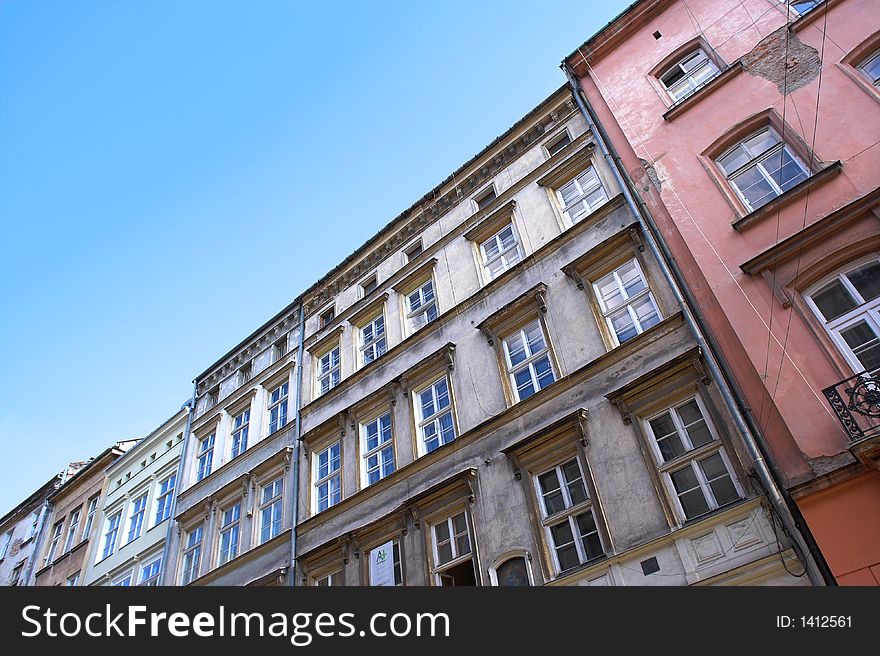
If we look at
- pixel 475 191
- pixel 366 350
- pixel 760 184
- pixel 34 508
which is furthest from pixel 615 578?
pixel 34 508

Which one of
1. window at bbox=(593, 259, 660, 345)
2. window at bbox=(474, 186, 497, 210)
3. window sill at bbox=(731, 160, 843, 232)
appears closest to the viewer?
window sill at bbox=(731, 160, 843, 232)

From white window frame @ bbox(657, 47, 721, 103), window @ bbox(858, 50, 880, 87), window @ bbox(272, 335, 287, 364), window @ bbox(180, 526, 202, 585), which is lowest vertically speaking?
window @ bbox(180, 526, 202, 585)

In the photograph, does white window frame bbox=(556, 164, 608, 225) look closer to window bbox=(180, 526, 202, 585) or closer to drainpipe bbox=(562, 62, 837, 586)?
drainpipe bbox=(562, 62, 837, 586)

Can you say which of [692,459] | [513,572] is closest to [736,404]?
[692,459]

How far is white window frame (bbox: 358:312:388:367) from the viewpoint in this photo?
18.0 meters

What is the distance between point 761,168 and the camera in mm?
12312

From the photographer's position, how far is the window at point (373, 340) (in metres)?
18.1

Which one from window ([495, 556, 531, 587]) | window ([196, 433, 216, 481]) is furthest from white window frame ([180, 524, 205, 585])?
window ([495, 556, 531, 587])

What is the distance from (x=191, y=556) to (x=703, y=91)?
17.8m

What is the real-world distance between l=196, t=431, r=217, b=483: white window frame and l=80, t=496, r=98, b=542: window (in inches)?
223

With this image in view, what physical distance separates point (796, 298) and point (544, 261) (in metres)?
5.60

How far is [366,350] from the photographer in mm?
18594

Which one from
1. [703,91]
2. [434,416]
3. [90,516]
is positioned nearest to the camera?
[703,91]

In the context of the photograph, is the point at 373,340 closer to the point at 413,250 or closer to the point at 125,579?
the point at 413,250
